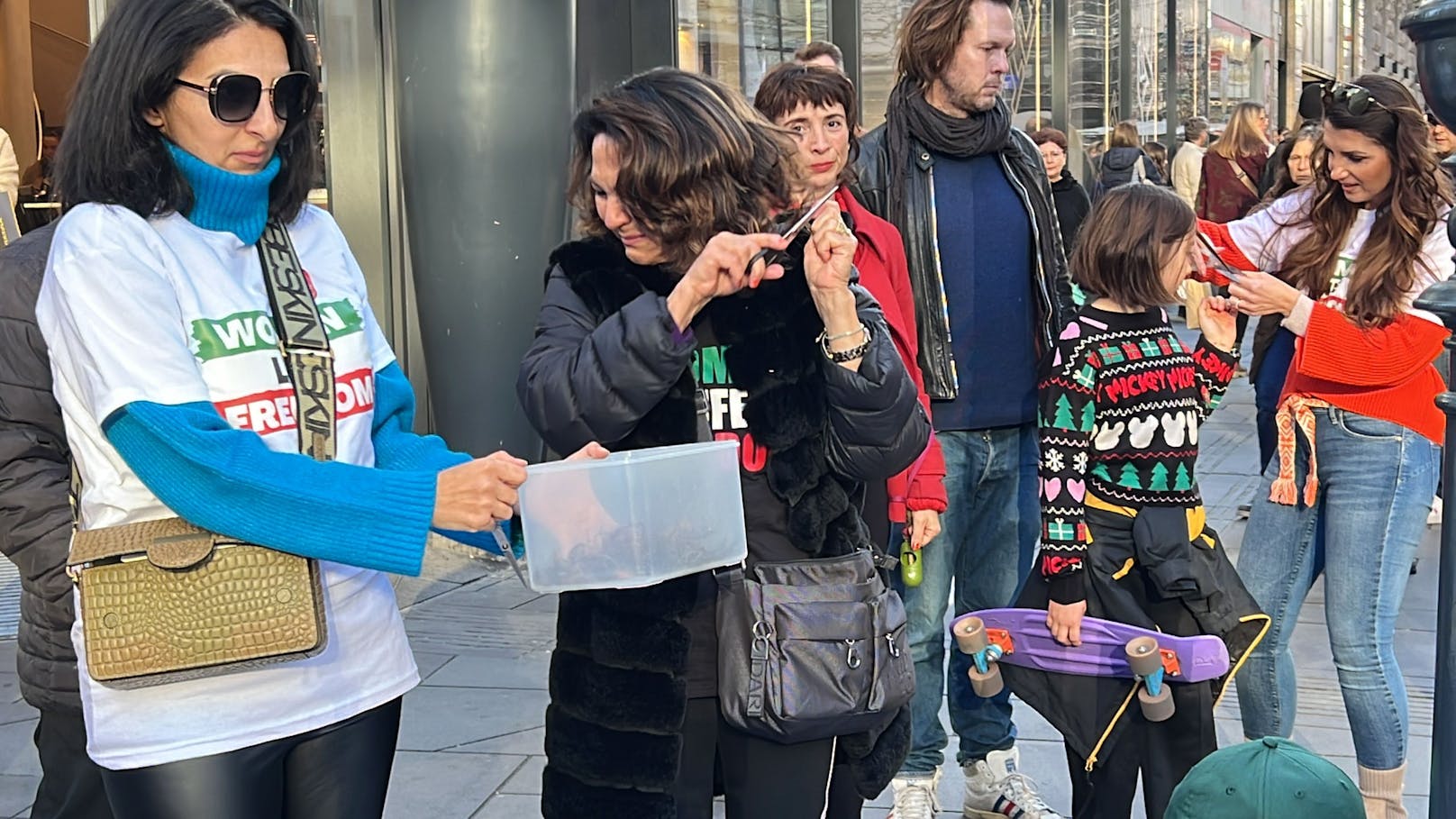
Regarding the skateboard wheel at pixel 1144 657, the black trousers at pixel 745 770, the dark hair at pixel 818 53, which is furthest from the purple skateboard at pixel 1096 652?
the dark hair at pixel 818 53

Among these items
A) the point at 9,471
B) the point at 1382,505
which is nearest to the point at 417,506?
the point at 9,471

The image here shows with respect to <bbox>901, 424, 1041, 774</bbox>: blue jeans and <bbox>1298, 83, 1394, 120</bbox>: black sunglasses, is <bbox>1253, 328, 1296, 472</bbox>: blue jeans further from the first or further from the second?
<bbox>901, 424, 1041, 774</bbox>: blue jeans

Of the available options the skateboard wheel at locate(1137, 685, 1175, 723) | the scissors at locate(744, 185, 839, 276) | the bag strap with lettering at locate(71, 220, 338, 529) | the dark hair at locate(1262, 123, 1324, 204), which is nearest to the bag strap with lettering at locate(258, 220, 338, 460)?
the bag strap with lettering at locate(71, 220, 338, 529)

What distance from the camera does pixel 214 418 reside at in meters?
2.19

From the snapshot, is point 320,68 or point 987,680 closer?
point 987,680

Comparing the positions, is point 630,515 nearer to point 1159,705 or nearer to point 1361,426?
point 1159,705

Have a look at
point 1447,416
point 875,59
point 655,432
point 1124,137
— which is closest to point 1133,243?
point 655,432

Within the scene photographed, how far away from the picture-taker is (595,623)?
2.77 meters

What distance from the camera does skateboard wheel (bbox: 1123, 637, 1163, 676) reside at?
11.5 ft

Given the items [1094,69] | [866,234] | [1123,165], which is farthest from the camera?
[1094,69]

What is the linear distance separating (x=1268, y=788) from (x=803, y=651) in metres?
1.09

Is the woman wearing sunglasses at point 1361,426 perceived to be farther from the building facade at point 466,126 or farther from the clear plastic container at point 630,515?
the clear plastic container at point 630,515

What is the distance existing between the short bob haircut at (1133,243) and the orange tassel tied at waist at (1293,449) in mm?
600

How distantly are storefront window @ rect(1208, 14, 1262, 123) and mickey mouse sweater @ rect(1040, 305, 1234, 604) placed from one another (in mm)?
23772
